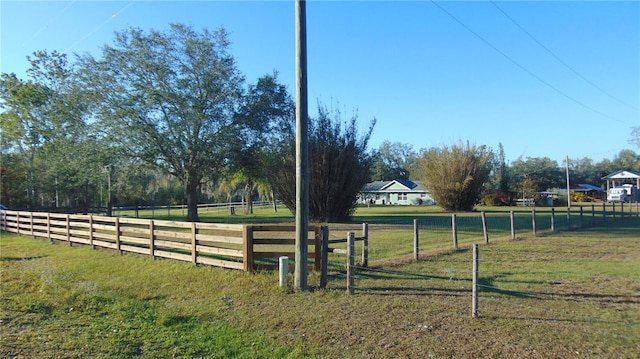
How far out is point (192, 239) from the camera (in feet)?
33.8

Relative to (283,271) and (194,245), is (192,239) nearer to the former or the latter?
(194,245)

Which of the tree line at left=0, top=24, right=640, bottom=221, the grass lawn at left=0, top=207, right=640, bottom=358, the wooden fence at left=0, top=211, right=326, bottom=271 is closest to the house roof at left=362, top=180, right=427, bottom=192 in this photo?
the tree line at left=0, top=24, right=640, bottom=221

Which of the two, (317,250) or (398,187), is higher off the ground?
(398,187)

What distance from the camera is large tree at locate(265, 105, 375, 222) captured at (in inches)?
971

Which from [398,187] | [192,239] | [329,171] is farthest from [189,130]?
[398,187]

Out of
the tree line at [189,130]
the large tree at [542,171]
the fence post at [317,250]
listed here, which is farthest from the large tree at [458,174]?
the large tree at [542,171]

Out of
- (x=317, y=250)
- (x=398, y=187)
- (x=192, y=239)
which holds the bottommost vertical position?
(x=317, y=250)

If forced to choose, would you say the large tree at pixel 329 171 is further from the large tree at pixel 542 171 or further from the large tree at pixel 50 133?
the large tree at pixel 542 171

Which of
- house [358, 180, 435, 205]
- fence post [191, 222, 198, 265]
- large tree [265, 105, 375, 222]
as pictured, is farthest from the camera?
house [358, 180, 435, 205]

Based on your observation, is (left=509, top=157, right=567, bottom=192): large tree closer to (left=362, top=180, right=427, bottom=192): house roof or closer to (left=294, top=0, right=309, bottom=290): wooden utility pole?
(left=362, top=180, right=427, bottom=192): house roof

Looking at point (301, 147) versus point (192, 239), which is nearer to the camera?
point (301, 147)

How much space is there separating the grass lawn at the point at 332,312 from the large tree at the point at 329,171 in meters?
13.9

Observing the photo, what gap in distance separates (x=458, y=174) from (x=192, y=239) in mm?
33513

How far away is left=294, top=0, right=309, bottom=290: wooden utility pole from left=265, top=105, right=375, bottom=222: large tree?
16.7 meters
